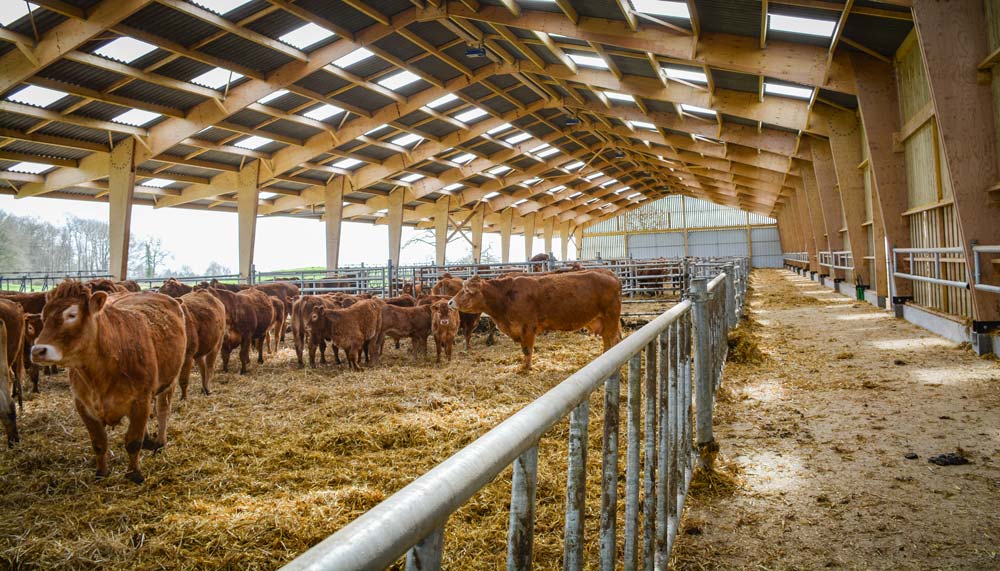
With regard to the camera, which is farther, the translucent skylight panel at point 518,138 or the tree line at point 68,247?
the tree line at point 68,247

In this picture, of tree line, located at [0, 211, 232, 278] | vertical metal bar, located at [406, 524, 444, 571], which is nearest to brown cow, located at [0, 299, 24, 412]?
vertical metal bar, located at [406, 524, 444, 571]

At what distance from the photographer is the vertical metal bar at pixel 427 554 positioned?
77cm

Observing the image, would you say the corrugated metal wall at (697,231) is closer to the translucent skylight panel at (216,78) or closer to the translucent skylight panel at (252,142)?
the translucent skylight panel at (252,142)

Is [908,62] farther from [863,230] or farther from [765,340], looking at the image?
[863,230]

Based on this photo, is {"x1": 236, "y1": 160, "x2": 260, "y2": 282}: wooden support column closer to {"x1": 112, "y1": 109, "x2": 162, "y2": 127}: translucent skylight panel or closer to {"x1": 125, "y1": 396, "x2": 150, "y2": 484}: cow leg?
{"x1": 112, "y1": 109, "x2": 162, "y2": 127}: translucent skylight panel

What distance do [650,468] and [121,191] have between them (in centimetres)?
1689

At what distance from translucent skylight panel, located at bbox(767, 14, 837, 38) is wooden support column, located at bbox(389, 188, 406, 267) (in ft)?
56.7

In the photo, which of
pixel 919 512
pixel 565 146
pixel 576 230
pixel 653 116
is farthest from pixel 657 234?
pixel 919 512

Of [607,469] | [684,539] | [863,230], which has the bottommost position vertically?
[684,539]

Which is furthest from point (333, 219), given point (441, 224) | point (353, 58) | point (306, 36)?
point (306, 36)

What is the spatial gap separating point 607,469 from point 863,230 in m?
16.3

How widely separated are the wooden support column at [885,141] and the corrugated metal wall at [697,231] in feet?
112

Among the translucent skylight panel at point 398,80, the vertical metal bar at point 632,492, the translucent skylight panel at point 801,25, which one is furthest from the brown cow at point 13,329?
the translucent skylight panel at point 801,25

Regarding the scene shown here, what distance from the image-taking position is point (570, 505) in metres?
1.34
